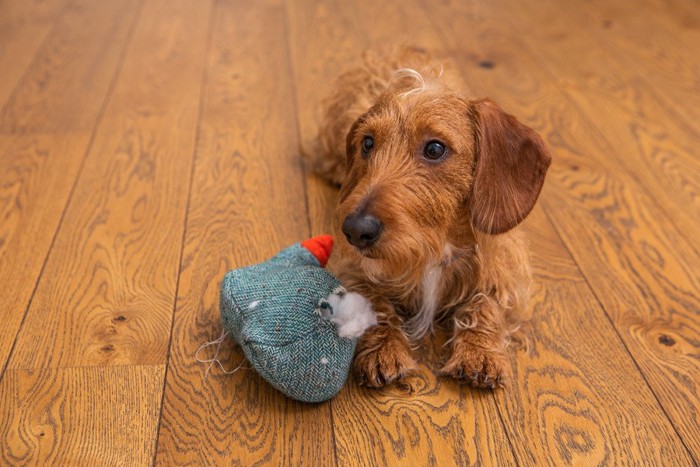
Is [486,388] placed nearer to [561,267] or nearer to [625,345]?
[625,345]

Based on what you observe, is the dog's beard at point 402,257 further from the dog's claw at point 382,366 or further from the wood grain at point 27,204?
the wood grain at point 27,204

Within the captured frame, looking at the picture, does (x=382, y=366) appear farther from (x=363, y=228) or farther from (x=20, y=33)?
(x=20, y=33)

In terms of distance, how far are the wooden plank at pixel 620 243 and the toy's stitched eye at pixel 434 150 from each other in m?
0.75

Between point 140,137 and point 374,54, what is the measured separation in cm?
101

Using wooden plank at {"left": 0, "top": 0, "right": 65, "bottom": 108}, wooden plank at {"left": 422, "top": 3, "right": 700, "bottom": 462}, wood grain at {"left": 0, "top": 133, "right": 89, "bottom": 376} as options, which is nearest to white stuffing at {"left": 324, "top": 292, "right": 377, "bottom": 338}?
wooden plank at {"left": 422, "top": 3, "right": 700, "bottom": 462}

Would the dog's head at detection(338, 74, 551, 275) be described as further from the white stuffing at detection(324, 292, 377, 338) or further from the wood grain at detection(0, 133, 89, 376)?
the wood grain at detection(0, 133, 89, 376)

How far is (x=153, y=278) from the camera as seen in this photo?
238 centimetres

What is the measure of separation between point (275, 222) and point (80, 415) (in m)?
1.01

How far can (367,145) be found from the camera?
2043mm

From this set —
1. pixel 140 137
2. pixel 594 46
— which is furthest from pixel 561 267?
pixel 594 46

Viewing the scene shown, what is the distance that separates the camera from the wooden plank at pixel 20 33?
376cm

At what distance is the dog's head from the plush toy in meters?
0.14

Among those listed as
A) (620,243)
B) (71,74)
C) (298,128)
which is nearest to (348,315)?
(620,243)

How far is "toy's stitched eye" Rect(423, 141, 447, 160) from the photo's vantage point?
1.94 metres
